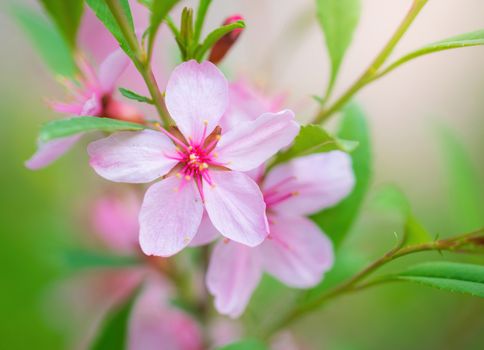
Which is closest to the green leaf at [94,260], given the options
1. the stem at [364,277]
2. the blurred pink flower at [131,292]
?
the blurred pink flower at [131,292]

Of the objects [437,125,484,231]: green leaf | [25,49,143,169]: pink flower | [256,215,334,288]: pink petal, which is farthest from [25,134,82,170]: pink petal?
[437,125,484,231]: green leaf

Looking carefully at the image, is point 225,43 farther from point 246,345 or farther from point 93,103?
point 246,345

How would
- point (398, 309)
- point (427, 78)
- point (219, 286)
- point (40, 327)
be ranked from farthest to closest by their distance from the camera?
point (427, 78), point (40, 327), point (398, 309), point (219, 286)

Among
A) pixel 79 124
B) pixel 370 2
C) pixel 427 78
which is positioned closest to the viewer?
pixel 79 124

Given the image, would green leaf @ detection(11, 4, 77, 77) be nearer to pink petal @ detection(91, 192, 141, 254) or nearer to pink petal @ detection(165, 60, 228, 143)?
pink petal @ detection(91, 192, 141, 254)

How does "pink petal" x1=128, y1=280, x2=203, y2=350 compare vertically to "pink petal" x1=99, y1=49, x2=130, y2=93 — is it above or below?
below

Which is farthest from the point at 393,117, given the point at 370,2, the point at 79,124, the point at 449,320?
the point at 79,124

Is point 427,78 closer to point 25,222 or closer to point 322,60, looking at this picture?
point 322,60
